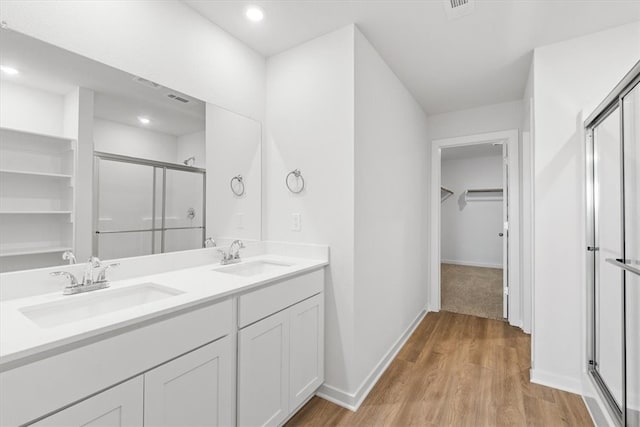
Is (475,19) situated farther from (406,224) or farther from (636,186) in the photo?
(406,224)

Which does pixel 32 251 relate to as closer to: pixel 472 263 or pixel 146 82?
pixel 146 82

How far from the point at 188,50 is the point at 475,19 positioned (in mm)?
1843

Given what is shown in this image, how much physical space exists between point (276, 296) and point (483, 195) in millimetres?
6344

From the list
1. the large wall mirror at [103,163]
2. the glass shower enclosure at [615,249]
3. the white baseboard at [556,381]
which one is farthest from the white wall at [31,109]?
the white baseboard at [556,381]

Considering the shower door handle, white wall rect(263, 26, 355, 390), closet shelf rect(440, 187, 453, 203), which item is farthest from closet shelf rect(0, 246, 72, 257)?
closet shelf rect(440, 187, 453, 203)

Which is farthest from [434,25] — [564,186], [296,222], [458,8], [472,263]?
[472,263]

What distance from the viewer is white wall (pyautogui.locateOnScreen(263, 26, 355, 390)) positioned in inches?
77.5

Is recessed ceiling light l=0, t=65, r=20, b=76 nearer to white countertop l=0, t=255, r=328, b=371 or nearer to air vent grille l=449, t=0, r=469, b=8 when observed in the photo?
white countertop l=0, t=255, r=328, b=371

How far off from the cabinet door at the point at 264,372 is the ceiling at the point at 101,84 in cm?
129

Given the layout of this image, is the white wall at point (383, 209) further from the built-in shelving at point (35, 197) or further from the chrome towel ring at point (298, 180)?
the built-in shelving at point (35, 197)

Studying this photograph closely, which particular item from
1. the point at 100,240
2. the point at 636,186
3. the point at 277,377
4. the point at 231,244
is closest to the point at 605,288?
the point at 636,186

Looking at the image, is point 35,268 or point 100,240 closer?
point 35,268

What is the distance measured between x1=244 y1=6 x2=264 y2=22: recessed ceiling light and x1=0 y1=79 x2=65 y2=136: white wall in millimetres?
1145

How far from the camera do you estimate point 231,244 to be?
2129 millimetres
